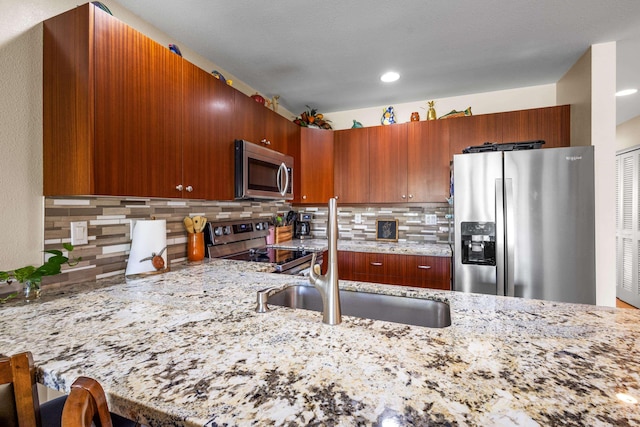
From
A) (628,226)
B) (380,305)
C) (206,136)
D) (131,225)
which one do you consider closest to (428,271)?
(380,305)

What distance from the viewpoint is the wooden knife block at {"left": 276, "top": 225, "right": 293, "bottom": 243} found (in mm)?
3131

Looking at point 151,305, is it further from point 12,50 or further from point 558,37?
point 558,37

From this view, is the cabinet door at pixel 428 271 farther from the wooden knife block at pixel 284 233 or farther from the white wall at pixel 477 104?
the white wall at pixel 477 104

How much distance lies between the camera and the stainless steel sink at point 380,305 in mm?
1201

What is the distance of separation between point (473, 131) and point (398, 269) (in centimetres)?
148

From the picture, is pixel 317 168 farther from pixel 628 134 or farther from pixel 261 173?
pixel 628 134

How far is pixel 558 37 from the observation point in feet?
6.76

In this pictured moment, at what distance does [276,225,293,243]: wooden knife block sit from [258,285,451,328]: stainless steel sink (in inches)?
68.0

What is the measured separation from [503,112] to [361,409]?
301 cm

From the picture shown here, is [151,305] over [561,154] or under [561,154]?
under

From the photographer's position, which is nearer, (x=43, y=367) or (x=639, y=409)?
(x=639, y=409)

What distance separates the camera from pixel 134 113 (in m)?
1.44

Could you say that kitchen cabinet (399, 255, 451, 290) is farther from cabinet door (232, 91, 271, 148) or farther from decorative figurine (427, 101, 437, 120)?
cabinet door (232, 91, 271, 148)

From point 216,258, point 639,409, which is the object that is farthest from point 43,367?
point 216,258
